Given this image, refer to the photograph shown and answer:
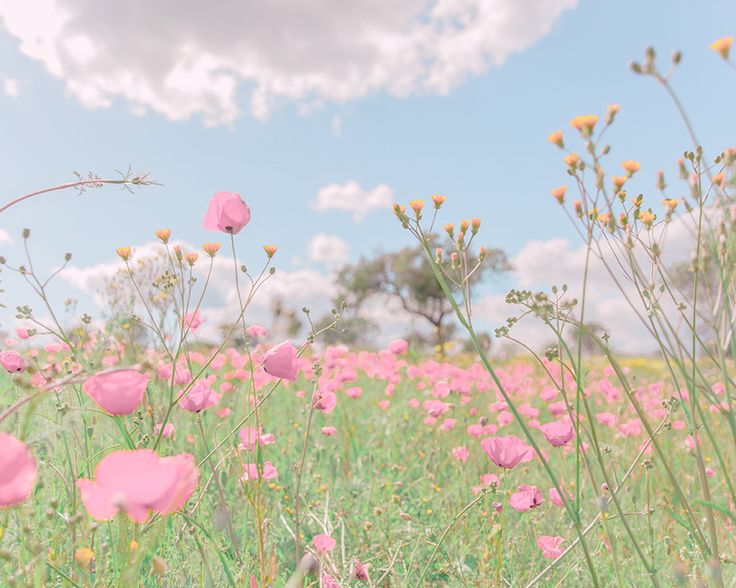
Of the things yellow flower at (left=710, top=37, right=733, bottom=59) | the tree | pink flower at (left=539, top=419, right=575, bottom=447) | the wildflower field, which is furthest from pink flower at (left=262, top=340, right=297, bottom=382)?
the tree

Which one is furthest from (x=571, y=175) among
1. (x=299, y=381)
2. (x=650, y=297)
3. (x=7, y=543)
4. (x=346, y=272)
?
(x=346, y=272)

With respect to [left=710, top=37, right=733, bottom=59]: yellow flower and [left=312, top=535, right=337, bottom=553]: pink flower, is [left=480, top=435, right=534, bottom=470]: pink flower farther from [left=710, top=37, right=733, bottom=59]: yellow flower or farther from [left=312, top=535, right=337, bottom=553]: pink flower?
[left=710, top=37, right=733, bottom=59]: yellow flower

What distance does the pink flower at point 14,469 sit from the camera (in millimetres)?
863

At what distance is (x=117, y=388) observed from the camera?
1.02m

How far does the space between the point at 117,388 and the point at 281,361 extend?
56 centimetres

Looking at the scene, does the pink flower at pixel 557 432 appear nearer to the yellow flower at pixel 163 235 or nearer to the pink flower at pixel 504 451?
the pink flower at pixel 504 451

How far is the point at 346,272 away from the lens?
30.0 metres

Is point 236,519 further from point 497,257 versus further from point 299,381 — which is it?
point 497,257

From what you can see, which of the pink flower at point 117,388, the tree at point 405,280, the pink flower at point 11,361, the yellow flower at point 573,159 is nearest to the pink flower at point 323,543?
the pink flower at point 117,388

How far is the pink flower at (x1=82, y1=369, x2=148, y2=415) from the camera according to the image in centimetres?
100

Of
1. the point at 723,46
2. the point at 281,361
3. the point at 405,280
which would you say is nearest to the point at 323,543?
the point at 281,361

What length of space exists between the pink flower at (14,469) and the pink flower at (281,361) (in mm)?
689

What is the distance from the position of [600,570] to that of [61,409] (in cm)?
164

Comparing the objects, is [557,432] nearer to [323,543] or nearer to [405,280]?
[323,543]
